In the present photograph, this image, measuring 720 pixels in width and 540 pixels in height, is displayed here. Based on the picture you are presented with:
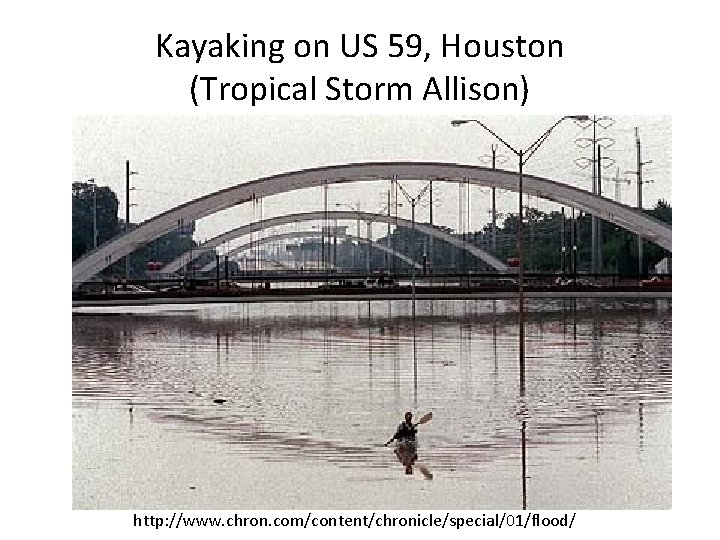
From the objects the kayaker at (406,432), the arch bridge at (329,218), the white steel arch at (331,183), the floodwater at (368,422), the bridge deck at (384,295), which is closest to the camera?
the floodwater at (368,422)

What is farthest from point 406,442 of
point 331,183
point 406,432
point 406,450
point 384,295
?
point 384,295

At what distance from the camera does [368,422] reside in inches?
708

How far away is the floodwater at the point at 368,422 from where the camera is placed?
43.5 ft

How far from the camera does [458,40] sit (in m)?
13.8

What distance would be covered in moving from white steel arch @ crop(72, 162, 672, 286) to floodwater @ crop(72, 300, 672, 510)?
2458 cm

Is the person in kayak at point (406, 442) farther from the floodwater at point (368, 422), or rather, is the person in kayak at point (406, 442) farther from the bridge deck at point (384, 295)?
the bridge deck at point (384, 295)

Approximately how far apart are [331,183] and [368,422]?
144 feet

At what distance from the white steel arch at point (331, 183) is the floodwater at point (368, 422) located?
24578mm

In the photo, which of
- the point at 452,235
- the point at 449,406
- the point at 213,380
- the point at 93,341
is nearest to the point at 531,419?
the point at 449,406

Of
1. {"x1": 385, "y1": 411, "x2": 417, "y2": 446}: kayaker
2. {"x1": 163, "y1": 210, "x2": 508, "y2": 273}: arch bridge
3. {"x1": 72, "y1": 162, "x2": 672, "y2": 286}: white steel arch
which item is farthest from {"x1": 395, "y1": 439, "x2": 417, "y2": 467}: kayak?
{"x1": 163, "y1": 210, "x2": 508, "y2": 273}: arch bridge

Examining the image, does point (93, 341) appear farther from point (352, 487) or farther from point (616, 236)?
point (616, 236)

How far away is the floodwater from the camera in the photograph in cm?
1325

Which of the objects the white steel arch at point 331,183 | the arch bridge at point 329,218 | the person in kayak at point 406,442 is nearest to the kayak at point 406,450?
the person in kayak at point 406,442

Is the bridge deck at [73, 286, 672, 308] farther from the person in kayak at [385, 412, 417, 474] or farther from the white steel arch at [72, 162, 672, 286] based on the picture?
the person in kayak at [385, 412, 417, 474]
